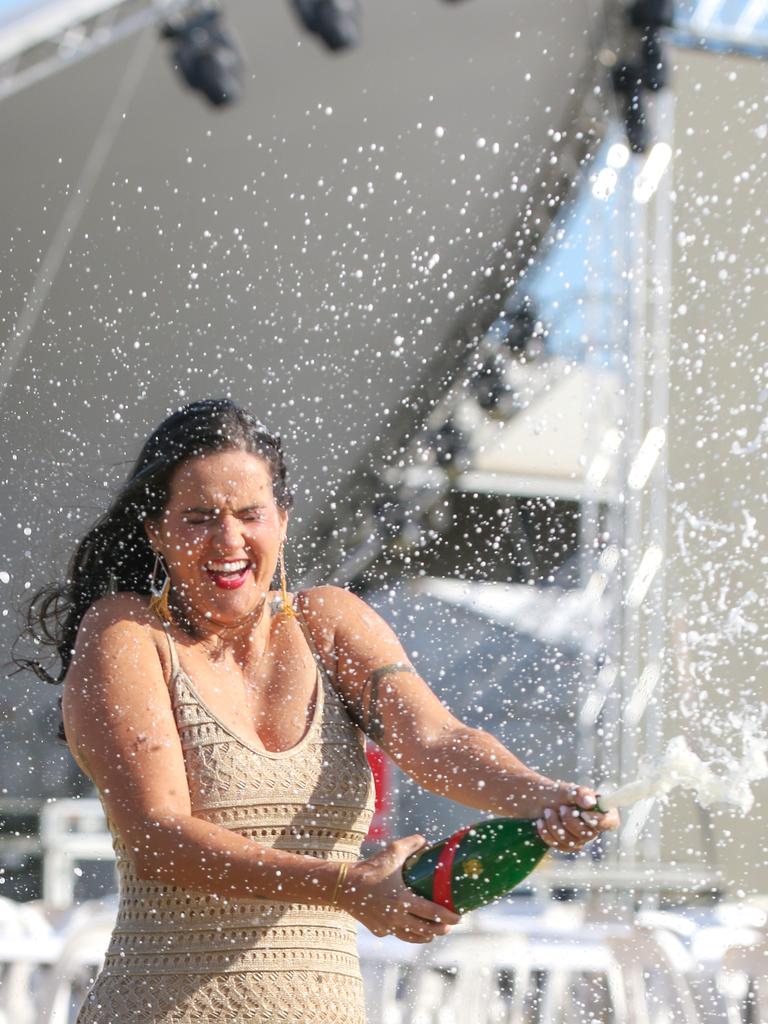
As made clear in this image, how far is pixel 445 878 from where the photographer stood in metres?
1.20

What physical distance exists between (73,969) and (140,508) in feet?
6.89

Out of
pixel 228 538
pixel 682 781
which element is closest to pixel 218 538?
pixel 228 538

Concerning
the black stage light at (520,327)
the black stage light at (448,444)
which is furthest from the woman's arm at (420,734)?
the black stage light at (520,327)

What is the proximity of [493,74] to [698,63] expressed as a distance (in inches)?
27.2

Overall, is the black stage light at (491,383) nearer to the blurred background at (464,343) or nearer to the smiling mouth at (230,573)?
the blurred background at (464,343)

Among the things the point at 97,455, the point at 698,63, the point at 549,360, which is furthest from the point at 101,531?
the point at 698,63

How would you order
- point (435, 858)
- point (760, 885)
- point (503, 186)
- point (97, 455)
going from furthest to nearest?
point (503, 186)
point (760, 885)
point (97, 455)
point (435, 858)

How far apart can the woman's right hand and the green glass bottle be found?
0.01m

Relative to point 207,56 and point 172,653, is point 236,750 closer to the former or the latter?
point 172,653

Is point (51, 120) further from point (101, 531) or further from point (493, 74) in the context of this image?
point (101, 531)

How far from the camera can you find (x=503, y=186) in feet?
15.2

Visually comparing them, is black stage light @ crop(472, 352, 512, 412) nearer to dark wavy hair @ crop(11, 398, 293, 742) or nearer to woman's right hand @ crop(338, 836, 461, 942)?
dark wavy hair @ crop(11, 398, 293, 742)

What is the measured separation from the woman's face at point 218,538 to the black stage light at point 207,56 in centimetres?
269

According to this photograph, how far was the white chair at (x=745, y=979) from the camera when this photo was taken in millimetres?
3279
